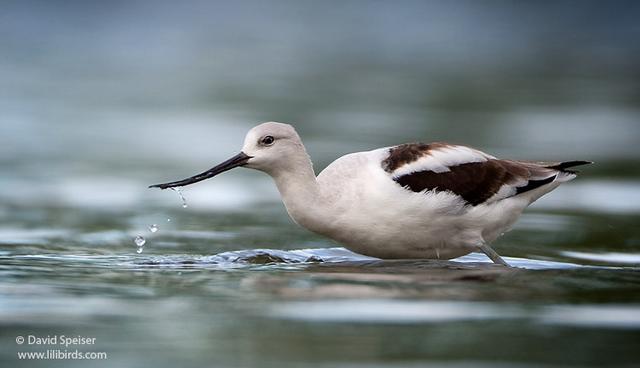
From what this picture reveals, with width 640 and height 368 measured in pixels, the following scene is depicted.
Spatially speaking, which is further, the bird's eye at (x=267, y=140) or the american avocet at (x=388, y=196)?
the bird's eye at (x=267, y=140)

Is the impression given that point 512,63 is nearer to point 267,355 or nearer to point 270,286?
point 270,286

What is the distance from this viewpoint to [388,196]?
9.38m

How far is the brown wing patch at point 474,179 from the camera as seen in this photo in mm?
9562

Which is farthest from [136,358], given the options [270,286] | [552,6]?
[552,6]

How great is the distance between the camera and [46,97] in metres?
20.8

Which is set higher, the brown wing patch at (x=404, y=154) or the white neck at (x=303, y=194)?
the brown wing patch at (x=404, y=154)

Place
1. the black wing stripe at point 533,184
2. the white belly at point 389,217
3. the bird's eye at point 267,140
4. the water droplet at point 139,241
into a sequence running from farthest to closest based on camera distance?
the water droplet at point 139,241 < the black wing stripe at point 533,184 < the bird's eye at point 267,140 < the white belly at point 389,217

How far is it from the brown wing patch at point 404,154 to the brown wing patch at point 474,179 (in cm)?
12

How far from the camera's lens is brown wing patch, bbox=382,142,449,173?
9569 mm

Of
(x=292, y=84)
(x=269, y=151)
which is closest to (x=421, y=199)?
(x=269, y=151)

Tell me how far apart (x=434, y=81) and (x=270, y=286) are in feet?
49.8

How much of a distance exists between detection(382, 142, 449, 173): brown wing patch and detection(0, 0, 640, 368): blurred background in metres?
0.72

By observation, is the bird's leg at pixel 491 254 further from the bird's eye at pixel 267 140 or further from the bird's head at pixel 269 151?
the bird's eye at pixel 267 140

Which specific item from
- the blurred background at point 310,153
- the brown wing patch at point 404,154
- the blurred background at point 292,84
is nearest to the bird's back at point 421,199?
the brown wing patch at point 404,154
